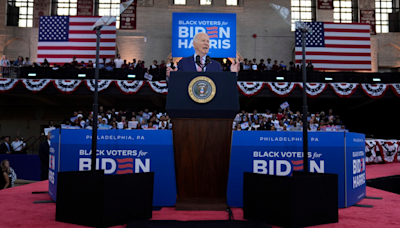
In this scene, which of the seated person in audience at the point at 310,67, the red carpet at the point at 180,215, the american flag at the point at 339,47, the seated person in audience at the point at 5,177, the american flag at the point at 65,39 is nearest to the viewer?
the red carpet at the point at 180,215

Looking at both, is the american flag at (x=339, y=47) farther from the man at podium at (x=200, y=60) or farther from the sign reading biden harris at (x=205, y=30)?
the man at podium at (x=200, y=60)

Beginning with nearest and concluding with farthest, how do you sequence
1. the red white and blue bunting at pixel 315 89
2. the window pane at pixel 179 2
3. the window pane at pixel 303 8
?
the red white and blue bunting at pixel 315 89 < the window pane at pixel 179 2 < the window pane at pixel 303 8

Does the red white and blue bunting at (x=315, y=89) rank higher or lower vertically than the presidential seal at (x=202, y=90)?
higher

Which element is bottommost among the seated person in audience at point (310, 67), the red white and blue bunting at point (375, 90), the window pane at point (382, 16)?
the red white and blue bunting at point (375, 90)

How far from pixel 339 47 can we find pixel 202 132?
21.6m

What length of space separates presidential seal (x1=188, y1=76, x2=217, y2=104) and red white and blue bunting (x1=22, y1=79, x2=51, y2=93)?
1706cm

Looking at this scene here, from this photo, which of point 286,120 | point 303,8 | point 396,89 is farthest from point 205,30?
point 396,89

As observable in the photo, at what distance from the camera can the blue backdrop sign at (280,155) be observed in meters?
4.21

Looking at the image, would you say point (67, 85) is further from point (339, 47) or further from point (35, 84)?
point (339, 47)

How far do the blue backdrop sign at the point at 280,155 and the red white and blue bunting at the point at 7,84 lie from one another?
1786cm

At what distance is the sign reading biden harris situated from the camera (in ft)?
63.5

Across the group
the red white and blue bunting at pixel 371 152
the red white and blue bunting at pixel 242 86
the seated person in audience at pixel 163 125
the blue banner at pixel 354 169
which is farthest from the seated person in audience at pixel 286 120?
the blue banner at pixel 354 169

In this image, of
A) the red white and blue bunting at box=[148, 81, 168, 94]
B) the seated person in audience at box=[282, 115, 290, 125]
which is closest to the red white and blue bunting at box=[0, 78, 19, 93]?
the red white and blue bunting at box=[148, 81, 168, 94]

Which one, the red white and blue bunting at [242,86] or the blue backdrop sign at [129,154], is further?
the red white and blue bunting at [242,86]
